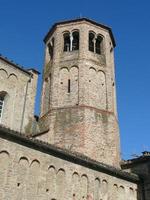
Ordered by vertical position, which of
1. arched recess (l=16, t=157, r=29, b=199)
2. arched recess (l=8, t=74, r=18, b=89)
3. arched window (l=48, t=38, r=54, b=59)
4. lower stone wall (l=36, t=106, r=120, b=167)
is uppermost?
arched window (l=48, t=38, r=54, b=59)

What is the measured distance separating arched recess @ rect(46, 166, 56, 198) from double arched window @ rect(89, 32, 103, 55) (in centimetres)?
1291

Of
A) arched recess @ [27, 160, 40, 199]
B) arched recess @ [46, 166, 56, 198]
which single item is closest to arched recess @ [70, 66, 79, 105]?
arched recess @ [46, 166, 56, 198]

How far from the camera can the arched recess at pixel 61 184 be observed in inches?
620

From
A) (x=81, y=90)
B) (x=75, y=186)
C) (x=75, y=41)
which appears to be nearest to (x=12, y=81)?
(x=81, y=90)

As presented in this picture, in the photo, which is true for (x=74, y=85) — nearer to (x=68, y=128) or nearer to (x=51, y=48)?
(x=68, y=128)

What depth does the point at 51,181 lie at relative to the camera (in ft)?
51.5

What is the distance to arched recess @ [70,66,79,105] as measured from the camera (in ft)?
76.6

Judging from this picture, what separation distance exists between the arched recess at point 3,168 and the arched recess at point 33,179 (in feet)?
3.89

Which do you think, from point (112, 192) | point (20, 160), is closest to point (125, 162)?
point (112, 192)

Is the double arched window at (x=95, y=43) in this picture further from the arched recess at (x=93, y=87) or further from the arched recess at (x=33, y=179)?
the arched recess at (x=33, y=179)

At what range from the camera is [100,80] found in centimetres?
2494

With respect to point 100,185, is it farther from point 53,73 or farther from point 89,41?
point 89,41

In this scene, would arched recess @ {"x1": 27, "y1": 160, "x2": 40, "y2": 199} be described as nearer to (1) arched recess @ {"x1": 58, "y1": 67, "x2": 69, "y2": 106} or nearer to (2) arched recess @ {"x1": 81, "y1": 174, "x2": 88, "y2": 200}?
(2) arched recess @ {"x1": 81, "y1": 174, "x2": 88, "y2": 200}

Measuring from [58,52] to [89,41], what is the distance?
284cm
